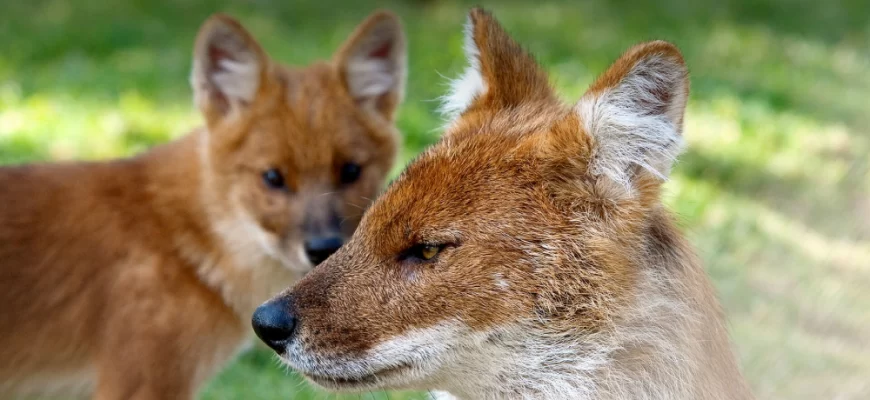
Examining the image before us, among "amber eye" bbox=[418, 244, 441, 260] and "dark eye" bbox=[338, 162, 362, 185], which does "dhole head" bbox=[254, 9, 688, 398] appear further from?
"dark eye" bbox=[338, 162, 362, 185]

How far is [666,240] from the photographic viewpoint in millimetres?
3361

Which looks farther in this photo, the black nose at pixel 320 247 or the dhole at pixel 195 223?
the black nose at pixel 320 247

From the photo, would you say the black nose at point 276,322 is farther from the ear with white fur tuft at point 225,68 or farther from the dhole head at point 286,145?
the ear with white fur tuft at point 225,68

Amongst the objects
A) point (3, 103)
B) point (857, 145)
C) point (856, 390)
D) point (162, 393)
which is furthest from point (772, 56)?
point (162, 393)

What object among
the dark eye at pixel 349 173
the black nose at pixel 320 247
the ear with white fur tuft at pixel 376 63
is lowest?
the black nose at pixel 320 247

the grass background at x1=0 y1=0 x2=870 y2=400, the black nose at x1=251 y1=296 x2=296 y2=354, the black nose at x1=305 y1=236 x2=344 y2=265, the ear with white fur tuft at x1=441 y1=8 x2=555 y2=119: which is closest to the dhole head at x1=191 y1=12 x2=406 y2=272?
the black nose at x1=305 y1=236 x2=344 y2=265

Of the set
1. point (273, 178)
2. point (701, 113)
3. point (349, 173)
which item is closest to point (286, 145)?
point (273, 178)

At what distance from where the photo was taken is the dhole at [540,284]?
10.6ft

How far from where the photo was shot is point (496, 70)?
12.7 feet

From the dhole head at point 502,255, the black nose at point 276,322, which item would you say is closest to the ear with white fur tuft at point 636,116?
the dhole head at point 502,255

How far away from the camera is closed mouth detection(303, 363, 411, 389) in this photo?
3326 millimetres

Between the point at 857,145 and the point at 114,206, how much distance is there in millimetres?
7785

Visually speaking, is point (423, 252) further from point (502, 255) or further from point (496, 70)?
point (496, 70)

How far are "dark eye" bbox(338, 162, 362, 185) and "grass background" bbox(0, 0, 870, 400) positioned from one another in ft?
2.10
